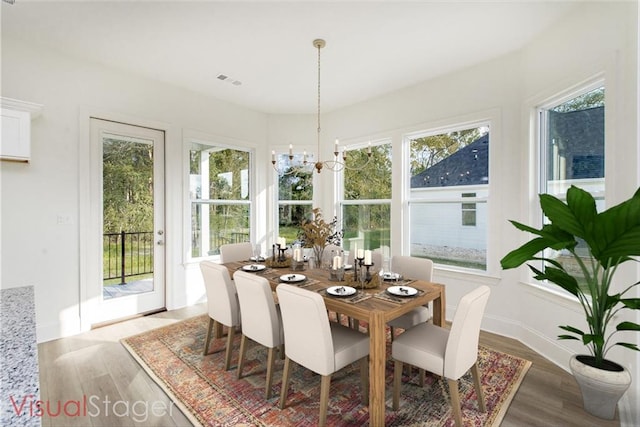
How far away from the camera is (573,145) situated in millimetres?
2732

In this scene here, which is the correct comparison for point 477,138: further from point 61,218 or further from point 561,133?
point 61,218

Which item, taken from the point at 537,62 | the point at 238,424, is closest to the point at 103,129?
the point at 238,424

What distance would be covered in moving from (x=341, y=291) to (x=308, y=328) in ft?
1.50

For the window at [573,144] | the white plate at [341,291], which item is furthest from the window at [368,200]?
the white plate at [341,291]

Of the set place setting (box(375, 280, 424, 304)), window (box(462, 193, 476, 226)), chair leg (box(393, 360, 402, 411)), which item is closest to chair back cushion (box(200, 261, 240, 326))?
place setting (box(375, 280, 424, 304))

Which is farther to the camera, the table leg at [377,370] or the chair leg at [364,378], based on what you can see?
the chair leg at [364,378]

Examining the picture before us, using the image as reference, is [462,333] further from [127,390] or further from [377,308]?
[127,390]

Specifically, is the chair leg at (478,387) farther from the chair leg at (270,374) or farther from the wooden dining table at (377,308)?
the chair leg at (270,374)

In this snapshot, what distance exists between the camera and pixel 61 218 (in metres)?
3.26

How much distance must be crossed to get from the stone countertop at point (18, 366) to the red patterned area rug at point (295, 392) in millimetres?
1352

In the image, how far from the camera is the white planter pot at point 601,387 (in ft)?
6.27

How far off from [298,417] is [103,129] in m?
3.67

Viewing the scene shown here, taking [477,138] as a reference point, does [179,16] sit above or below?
above

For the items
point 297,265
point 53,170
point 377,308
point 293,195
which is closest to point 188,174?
point 53,170
